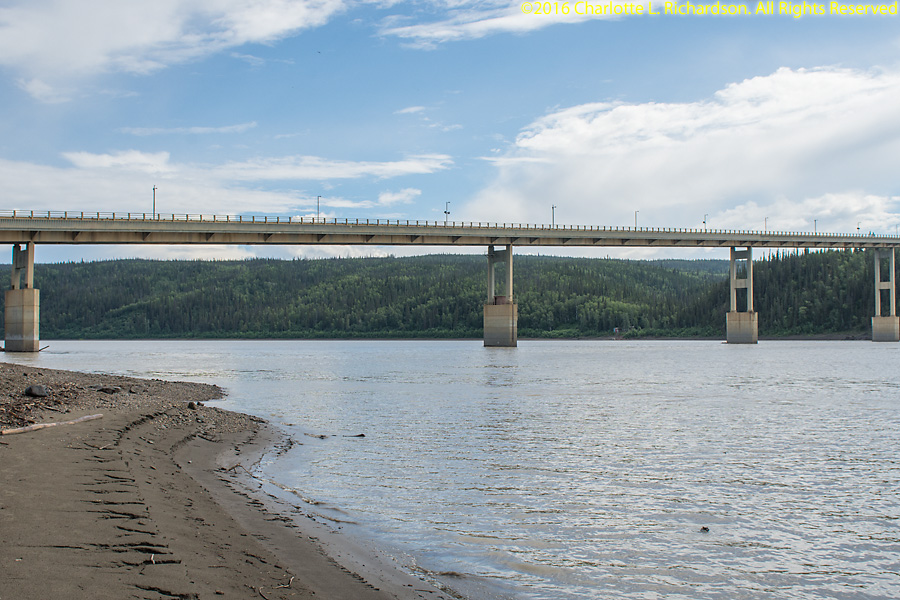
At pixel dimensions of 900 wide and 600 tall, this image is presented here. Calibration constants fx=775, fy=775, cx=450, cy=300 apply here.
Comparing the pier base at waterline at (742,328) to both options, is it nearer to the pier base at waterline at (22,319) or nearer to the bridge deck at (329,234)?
the bridge deck at (329,234)

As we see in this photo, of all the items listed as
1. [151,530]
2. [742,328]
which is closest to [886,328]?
[742,328]

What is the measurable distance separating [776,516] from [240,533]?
8929 mm

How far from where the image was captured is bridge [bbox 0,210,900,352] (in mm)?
88562

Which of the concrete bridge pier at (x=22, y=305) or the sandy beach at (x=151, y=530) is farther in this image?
the concrete bridge pier at (x=22, y=305)

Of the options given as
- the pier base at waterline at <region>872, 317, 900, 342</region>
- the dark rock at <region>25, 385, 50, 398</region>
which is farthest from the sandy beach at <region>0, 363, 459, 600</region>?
the pier base at waterline at <region>872, 317, 900, 342</region>

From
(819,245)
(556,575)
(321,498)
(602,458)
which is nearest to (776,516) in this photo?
(556,575)

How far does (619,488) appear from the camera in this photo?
1570 centimetres

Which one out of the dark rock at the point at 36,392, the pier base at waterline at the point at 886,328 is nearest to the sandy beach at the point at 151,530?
the dark rock at the point at 36,392

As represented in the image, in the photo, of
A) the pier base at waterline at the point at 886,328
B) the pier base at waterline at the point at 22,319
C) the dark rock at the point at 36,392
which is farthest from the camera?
the pier base at waterline at the point at 886,328

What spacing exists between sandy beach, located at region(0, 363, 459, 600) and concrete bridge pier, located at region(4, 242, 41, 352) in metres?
79.1

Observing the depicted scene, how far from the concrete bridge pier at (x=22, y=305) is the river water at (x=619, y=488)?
65841 millimetres

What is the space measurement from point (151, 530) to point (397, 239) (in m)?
101

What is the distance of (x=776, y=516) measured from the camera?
13328 millimetres

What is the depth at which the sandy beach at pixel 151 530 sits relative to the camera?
7.68 m
